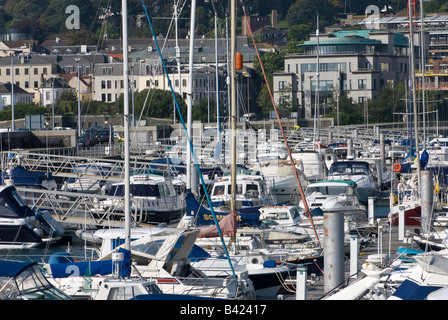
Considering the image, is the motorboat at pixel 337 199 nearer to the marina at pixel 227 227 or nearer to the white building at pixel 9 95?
the marina at pixel 227 227

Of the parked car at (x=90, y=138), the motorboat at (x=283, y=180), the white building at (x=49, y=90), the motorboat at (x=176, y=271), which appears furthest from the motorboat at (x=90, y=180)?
the white building at (x=49, y=90)

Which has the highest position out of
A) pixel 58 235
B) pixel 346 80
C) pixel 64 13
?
pixel 64 13

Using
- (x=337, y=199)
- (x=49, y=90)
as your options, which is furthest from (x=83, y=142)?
(x=49, y=90)

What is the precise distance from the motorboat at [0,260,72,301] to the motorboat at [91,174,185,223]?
44.3 feet

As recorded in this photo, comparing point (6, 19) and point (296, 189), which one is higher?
point (6, 19)

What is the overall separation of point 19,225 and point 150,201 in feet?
15.4

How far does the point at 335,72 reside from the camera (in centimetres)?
9806

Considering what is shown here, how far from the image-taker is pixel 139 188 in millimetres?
30062

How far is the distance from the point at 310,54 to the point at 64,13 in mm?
86091

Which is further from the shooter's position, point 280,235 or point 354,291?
point 280,235

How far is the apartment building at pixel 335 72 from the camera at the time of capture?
9781cm

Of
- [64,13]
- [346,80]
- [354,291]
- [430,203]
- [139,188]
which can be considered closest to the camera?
[354,291]

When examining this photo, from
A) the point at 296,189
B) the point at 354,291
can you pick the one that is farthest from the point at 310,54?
the point at 354,291
